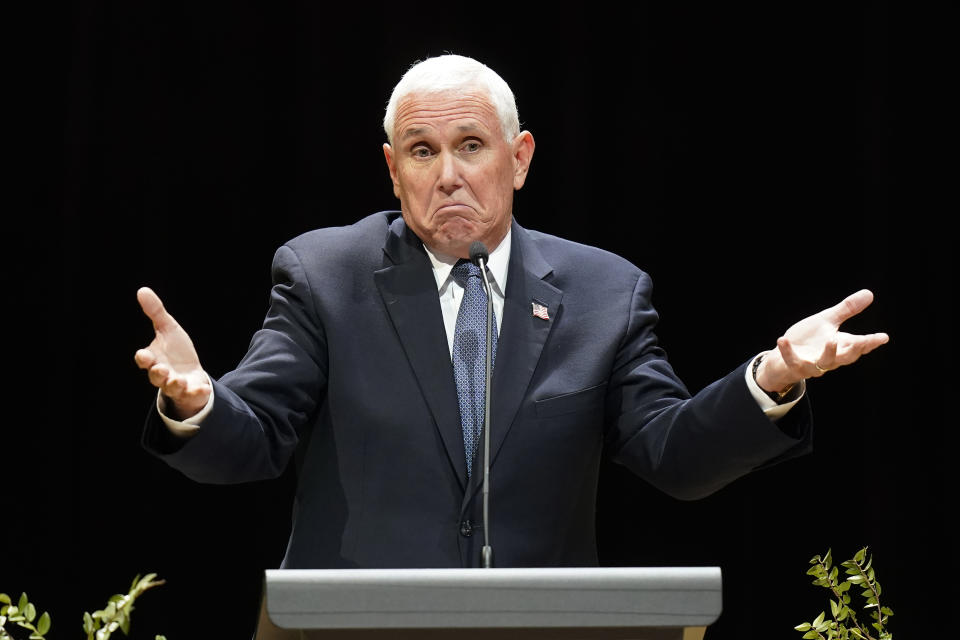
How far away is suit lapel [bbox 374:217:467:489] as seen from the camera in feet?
7.11

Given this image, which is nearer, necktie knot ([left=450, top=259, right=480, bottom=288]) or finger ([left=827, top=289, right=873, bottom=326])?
finger ([left=827, top=289, right=873, bottom=326])

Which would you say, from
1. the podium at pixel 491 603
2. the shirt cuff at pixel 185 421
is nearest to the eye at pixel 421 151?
the shirt cuff at pixel 185 421

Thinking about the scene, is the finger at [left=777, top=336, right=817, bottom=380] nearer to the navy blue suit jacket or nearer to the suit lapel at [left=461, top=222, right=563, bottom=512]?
the navy blue suit jacket

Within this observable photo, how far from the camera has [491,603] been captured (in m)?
1.30

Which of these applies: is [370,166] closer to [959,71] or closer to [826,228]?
[826,228]

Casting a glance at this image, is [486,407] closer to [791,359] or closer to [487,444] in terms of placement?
[487,444]

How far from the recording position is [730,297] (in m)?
3.56

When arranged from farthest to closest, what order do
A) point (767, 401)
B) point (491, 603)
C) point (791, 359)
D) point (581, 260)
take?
point (581, 260) → point (767, 401) → point (791, 359) → point (491, 603)

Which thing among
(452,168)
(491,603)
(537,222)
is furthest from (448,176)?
(537,222)

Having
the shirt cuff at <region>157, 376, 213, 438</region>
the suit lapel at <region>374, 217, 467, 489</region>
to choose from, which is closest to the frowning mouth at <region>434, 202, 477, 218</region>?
the suit lapel at <region>374, 217, 467, 489</region>

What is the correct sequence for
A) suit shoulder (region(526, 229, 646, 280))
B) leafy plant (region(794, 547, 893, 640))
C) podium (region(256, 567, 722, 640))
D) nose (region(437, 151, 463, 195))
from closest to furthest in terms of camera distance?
1. podium (region(256, 567, 722, 640))
2. leafy plant (region(794, 547, 893, 640))
3. nose (region(437, 151, 463, 195))
4. suit shoulder (region(526, 229, 646, 280))

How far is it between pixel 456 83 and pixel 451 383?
55cm

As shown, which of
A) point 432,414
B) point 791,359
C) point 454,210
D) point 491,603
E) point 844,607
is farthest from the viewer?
point 454,210

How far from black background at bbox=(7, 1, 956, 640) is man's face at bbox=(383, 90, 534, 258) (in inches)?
42.7
